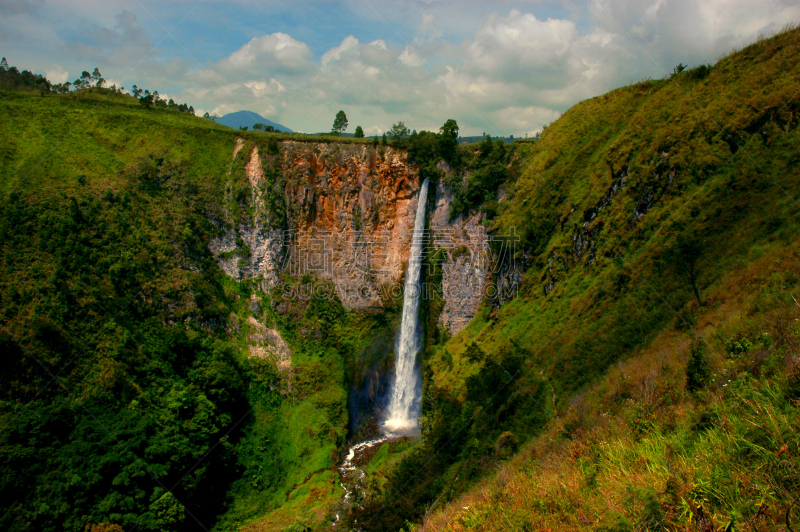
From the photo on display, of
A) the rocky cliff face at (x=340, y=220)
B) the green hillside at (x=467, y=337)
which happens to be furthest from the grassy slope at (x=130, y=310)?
the rocky cliff face at (x=340, y=220)

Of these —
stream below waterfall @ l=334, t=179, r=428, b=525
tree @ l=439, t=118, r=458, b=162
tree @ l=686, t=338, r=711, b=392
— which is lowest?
stream below waterfall @ l=334, t=179, r=428, b=525

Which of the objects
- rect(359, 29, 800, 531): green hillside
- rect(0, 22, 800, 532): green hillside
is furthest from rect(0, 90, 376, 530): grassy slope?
rect(359, 29, 800, 531): green hillside

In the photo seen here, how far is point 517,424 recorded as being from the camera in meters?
20.4

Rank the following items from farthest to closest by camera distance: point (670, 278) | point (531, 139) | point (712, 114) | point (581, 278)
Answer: point (531, 139) < point (581, 278) < point (712, 114) < point (670, 278)

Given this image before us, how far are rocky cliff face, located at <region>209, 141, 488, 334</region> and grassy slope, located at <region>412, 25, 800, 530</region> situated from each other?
10157mm

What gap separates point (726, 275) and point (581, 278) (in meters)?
8.08

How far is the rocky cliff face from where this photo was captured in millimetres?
36125

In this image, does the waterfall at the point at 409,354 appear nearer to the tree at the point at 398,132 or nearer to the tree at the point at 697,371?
the tree at the point at 398,132

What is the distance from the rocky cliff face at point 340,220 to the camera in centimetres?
3612

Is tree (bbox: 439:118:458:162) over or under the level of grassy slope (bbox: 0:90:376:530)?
over

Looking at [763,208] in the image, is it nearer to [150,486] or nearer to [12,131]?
[150,486]

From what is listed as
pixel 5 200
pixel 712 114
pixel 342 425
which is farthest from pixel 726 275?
pixel 5 200

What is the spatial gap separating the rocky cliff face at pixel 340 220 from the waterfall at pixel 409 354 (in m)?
0.96

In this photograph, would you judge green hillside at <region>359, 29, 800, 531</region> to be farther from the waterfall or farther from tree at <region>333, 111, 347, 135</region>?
tree at <region>333, 111, 347, 135</region>
